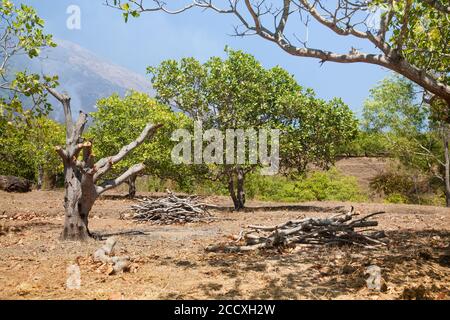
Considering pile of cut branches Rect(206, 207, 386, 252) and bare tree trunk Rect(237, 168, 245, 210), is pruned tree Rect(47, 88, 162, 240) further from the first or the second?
bare tree trunk Rect(237, 168, 245, 210)

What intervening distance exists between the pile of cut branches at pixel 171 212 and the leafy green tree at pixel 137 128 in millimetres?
4826

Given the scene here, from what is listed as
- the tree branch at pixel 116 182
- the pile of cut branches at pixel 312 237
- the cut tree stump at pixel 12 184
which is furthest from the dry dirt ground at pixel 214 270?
the cut tree stump at pixel 12 184

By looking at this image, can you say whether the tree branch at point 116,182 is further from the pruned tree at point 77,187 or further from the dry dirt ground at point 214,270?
the dry dirt ground at point 214,270

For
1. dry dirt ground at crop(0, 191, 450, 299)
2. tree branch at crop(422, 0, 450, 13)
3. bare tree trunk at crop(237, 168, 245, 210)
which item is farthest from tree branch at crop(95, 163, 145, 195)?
bare tree trunk at crop(237, 168, 245, 210)

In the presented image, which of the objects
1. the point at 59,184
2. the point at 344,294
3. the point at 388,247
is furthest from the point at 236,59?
Result: the point at 59,184

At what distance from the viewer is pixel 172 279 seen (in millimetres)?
5996

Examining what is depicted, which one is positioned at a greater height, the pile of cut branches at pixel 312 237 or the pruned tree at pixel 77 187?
the pruned tree at pixel 77 187

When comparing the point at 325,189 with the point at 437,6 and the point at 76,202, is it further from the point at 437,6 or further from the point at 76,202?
the point at 437,6

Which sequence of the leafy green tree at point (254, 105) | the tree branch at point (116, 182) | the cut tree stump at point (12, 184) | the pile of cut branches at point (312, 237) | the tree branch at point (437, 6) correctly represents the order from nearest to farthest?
the tree branch at point (437, 6) → the pile of cut branches at point (312, 237) → the tree branch at point (116, 182) → the leafy green tree at point (254, 105) → the cut tree stump at point (12, 184)

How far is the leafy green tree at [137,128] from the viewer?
1997cm

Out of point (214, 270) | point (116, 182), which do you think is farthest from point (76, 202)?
point (214, 270)
